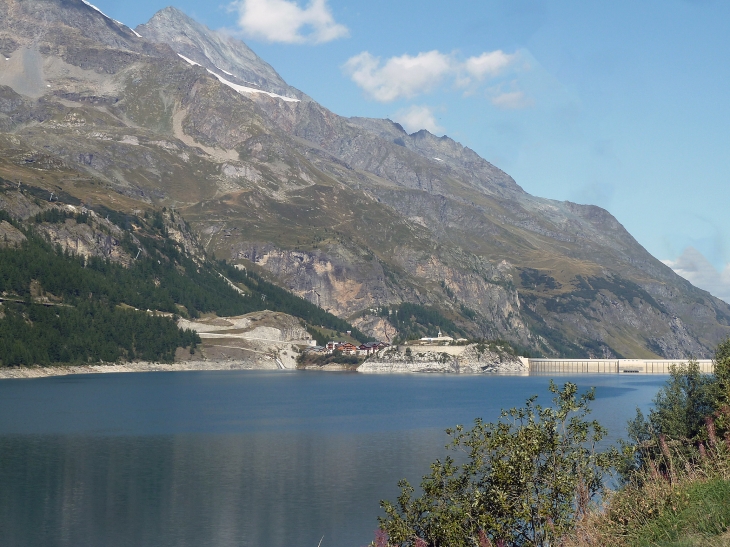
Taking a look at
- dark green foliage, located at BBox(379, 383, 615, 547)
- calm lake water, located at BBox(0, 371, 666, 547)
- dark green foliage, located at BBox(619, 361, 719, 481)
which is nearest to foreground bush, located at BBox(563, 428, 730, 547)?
dark green foliage, located at BBox(379, 383, 615, 547)

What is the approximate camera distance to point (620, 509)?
2419cm

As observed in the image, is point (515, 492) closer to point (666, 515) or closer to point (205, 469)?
point (666, 515)

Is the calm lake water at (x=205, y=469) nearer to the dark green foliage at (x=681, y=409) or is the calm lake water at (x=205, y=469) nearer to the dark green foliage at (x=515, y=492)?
the dark green foliage at (x=681, y=409)

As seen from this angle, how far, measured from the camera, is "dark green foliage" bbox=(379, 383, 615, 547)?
29.1m

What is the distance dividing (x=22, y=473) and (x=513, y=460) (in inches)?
2940

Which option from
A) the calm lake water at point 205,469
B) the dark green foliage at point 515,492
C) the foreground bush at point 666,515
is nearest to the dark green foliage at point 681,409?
the calm lake water at point 205,469

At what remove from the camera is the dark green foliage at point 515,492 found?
29.1 meters

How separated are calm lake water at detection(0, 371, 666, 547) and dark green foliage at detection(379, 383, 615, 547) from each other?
3188cm

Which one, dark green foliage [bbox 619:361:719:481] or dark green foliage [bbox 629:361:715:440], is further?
dark green foliage [bbox 629:361:715:440]

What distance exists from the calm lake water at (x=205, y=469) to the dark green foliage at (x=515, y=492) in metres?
31.9

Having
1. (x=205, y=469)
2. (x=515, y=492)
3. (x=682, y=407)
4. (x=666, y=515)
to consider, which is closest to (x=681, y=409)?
(x=682, y=407)

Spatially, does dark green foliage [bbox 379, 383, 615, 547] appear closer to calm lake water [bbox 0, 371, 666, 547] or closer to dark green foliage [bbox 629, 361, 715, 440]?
calm lake water [bbox 0, 371, 666, 547]

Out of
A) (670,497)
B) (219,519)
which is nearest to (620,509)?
(670,497)

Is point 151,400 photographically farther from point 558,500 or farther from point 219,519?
point 558,500
